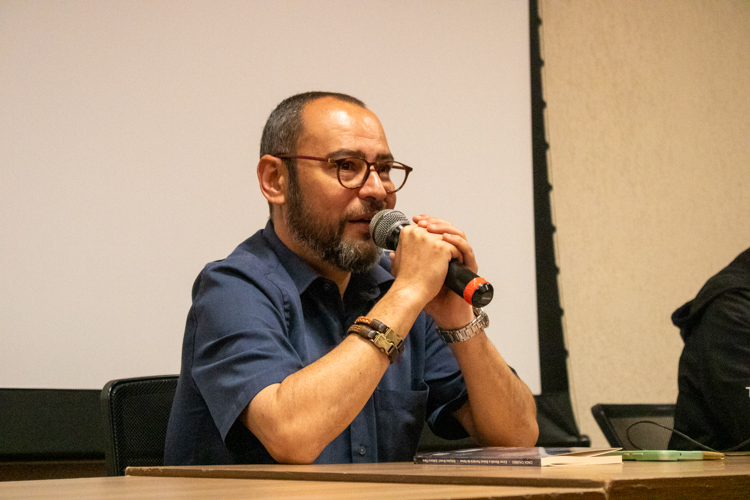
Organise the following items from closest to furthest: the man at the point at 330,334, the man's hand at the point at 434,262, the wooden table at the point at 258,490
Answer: the wooden table at the point at 258,490 < the man at the point at 330,334 < the man's hand at the point at 434,262

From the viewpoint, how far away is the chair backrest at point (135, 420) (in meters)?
1.11

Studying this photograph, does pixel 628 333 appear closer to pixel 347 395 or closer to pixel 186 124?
pixel 186 124

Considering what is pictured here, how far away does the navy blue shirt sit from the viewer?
3.24ft

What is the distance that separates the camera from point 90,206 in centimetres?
179

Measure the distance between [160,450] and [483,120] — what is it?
1694mm

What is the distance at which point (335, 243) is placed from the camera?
1.24m

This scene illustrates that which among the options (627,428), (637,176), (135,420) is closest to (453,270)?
(135,420)

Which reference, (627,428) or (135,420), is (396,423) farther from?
(627,428)

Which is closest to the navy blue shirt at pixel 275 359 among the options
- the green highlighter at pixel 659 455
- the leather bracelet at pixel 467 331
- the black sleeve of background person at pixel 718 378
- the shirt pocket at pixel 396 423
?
the shirt pocket at pixel 396 423

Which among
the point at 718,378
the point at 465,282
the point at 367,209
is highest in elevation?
the point at 367,209

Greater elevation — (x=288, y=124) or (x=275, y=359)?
(x=288, y=124)

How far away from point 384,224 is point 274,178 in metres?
0.26

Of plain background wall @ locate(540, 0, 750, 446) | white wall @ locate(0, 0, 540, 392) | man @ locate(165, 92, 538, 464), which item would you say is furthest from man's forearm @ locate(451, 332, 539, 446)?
plain background wall @ locate(540, 0, 750, 446)

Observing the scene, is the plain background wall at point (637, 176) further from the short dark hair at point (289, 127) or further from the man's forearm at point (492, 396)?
the short dark hair at point (289, 127)
